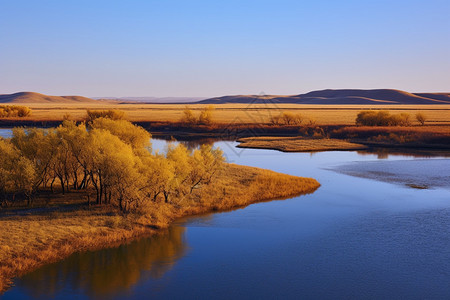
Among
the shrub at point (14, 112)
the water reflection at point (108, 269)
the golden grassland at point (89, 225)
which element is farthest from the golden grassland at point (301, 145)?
the shrub at point (14, 112)

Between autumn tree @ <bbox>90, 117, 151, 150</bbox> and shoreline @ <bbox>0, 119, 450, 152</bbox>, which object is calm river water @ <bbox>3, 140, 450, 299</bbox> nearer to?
autumn tree @ <bbox>90, 117, 151, 150</bbox>

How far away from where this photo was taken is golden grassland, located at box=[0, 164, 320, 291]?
59.0ft

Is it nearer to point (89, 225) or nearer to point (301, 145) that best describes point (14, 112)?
point (301, 145)

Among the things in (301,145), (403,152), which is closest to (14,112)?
(301,145)

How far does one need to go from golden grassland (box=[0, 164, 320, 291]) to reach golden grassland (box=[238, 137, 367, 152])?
85.7ft

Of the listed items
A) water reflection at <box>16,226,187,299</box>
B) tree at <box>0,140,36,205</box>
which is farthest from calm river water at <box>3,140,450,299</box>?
tree at <box>0,140,36,205</box>

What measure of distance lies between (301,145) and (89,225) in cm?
4148

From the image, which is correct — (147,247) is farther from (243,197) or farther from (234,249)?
(243,197)

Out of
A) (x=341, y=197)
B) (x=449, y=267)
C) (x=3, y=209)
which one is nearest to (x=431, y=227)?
(x=449, y=267)

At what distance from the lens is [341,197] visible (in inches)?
1187

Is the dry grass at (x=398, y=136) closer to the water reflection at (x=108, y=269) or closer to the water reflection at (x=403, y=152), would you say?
the water reflection at (x=403, y=152)

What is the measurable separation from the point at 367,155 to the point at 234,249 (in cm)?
3560

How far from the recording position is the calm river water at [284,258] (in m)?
16.0

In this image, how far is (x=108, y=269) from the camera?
17969 millimetres
